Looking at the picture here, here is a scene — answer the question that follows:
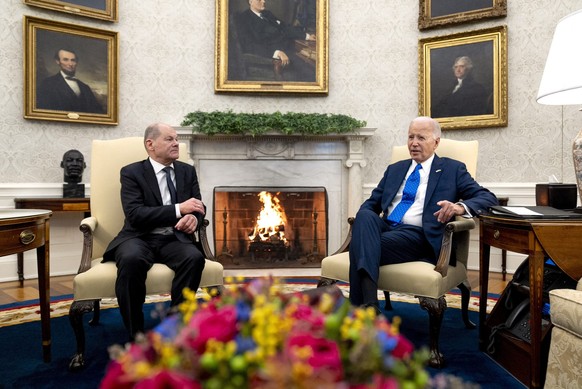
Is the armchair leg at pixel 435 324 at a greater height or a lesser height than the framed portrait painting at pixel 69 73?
lesser

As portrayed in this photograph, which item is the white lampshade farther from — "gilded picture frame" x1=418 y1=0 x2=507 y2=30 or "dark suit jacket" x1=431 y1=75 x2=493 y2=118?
"gilded picture frame" x1=418 y1=0 x2=507 y2=30

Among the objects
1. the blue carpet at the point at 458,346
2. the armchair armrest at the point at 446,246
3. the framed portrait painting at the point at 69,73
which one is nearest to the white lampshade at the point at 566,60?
the armchair armrest at the point at 446,246

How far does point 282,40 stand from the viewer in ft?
18.9

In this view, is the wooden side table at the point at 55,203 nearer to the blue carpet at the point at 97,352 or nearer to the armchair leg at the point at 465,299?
the blue carpet at the point at 97,352

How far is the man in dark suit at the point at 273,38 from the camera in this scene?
5719 mm

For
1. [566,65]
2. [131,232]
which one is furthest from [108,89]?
[566,65]

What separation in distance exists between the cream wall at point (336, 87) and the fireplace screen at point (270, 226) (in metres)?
0.88

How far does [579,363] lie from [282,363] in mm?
1664

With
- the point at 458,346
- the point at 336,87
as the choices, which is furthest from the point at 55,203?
the point at 458,346

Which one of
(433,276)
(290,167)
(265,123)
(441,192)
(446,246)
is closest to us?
(433,276)

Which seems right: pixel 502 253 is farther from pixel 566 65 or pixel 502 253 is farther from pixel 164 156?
pixel 164 156

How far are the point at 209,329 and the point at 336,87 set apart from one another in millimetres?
5344

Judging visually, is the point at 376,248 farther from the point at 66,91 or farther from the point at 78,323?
the point at 66,91

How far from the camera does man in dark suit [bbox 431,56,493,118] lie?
5.28 meters
